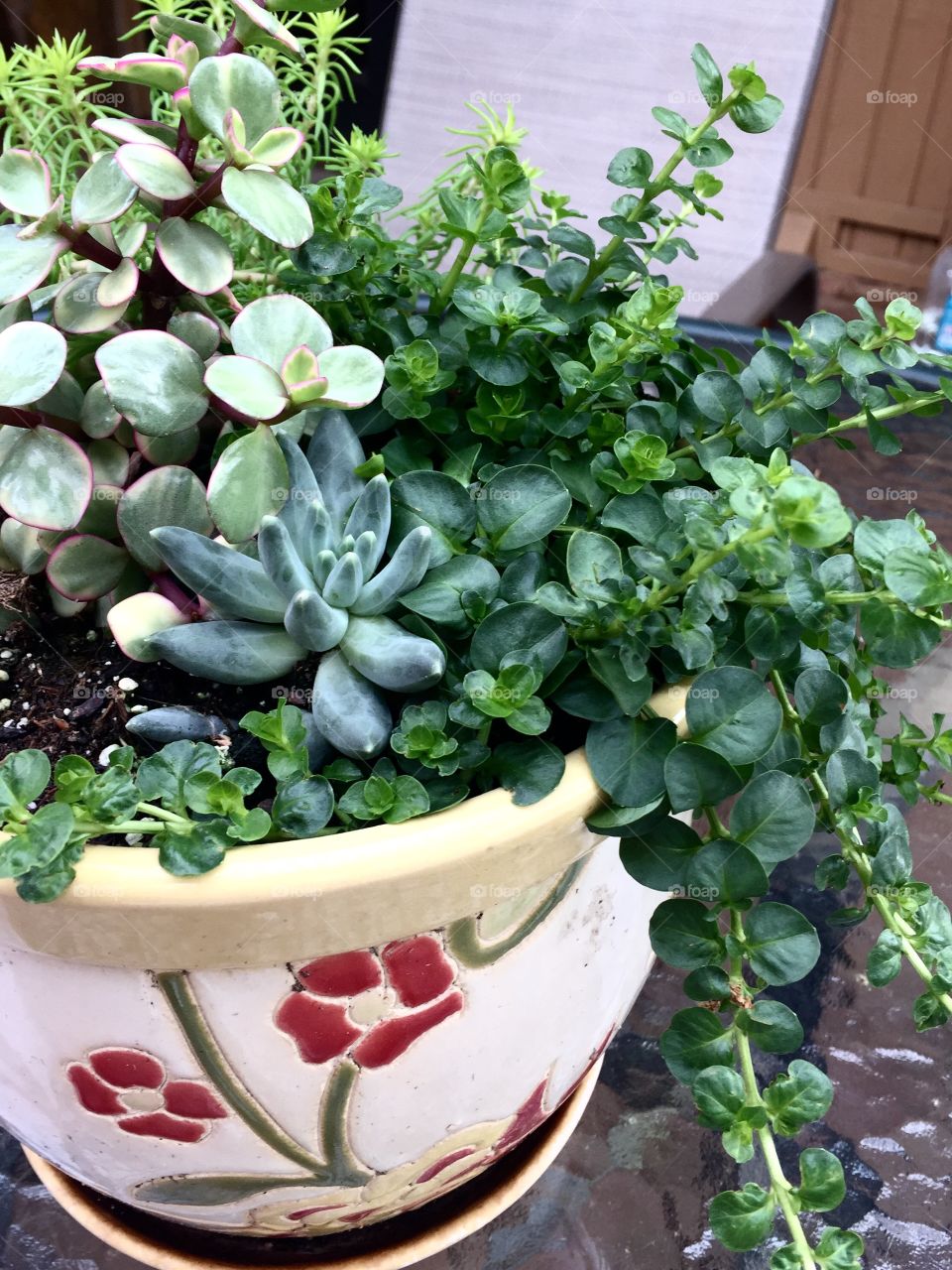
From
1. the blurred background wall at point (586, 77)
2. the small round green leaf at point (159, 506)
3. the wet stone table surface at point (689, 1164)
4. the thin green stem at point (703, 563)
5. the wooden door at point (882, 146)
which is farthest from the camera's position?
the wooden door at point (882, 146)

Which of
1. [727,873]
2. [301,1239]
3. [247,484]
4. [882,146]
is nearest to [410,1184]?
[301,1239]

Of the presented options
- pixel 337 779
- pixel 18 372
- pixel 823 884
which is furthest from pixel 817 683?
pixel 18 372

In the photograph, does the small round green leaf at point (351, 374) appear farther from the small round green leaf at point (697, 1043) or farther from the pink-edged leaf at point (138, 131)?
the small round green leaf at point (697, 1043)

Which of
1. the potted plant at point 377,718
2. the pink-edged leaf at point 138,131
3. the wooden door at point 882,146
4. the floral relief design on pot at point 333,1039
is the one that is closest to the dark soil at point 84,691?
the potted plant at point 377,718

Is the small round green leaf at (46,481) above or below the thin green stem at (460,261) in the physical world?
below

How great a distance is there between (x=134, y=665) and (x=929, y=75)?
7.65 ft

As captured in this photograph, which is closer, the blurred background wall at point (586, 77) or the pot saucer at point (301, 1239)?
the pot saucer at point (301, 1239)

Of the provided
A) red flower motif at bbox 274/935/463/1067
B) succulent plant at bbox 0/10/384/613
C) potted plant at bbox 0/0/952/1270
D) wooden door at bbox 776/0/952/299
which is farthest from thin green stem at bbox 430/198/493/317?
wooden door at bbox 776/0/952/299

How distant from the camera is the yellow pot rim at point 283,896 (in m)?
0.36

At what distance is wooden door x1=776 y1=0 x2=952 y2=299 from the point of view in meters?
2.15

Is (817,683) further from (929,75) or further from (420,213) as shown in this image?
(929,75)

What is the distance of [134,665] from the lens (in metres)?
0.49

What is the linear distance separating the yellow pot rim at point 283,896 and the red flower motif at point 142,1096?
56mm

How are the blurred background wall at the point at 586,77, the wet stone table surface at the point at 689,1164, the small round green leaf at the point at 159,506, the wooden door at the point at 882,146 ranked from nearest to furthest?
the small round green leaf at the point at 159,506 < the wet stone table surface at the point at 689,1164 < the blurred background wall at the point at 586,77 < the wooden door at the point at 882,146
